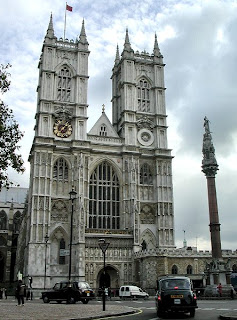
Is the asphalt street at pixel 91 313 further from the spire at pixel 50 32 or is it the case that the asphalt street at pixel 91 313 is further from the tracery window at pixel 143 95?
the spire at pixel 50 32

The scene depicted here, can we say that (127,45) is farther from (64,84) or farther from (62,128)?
(62,128)

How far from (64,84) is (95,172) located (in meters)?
13.8

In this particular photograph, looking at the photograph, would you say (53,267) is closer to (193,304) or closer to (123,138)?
(123,138)

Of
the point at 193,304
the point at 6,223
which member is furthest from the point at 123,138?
the point at 193,304

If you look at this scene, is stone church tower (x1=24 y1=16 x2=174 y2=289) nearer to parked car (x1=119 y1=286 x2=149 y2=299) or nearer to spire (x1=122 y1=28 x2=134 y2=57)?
spire (x1=122 y1=28 x2=134 y2=57)

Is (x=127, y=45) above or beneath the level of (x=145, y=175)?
above

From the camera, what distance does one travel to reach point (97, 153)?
55.9 metres

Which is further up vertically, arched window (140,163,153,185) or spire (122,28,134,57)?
spire (122,28,134,57)

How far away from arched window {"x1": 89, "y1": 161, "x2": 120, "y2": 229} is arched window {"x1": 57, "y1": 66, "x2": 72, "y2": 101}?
1120 centimetres

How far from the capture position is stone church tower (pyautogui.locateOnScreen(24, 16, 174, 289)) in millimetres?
49531

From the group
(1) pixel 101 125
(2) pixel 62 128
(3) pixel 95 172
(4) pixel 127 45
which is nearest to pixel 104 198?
(3) pixel 95 172

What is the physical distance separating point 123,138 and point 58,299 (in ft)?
108

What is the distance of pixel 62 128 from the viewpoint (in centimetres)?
5581

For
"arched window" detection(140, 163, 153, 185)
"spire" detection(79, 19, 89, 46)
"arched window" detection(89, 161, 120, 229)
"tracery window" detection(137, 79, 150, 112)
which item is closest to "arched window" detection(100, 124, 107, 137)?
"arched window" detection(89, 161, 120, 229)
